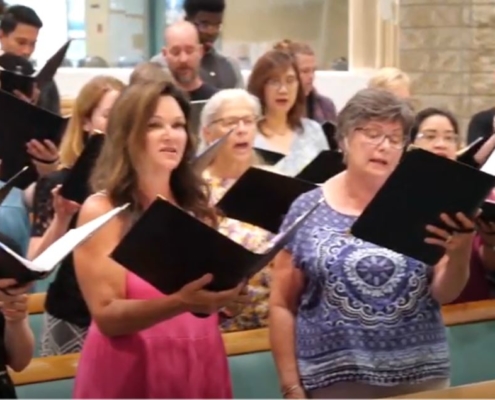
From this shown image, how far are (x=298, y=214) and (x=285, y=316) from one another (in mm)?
251

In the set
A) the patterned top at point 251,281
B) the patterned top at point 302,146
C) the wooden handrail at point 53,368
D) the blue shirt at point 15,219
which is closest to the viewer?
the wooden handrail at point 53,368

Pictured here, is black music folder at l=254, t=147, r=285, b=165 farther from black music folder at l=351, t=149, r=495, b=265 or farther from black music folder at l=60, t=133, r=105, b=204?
black music folder at l=351, t=149, r=495, b=265

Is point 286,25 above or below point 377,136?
above

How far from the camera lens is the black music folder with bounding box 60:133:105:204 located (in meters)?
3.05

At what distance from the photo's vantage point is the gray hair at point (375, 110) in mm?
2818

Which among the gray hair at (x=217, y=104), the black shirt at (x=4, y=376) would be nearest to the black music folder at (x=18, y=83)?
the gray hair at (x=217, y=104)

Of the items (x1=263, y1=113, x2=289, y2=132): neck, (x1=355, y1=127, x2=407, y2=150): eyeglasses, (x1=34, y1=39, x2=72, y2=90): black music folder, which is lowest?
(x1=263, y1=113, x2=289, y2=132): neck

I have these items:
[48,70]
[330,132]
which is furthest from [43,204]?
[330,132]

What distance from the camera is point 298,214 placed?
9.38 ft

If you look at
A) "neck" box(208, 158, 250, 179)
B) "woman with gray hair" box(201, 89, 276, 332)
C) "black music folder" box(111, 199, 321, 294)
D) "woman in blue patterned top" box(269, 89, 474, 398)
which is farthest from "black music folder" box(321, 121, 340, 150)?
"black music folder" box(111, 199, 321, 294)

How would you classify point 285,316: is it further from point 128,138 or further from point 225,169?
point 225,169

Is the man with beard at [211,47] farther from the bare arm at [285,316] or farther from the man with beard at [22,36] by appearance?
the bare arm at [285,316]

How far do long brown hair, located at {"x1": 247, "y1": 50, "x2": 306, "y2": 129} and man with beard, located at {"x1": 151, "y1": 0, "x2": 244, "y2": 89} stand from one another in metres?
0.59

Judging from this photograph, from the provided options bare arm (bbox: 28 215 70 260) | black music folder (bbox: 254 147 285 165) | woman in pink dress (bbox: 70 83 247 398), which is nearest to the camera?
woman in pink dress (bbox: 70 83 247 398)
